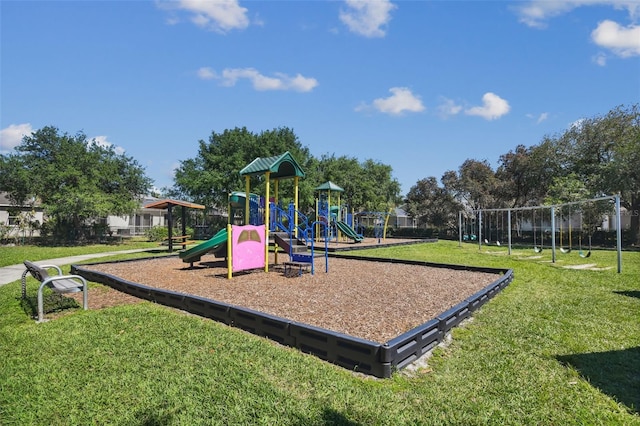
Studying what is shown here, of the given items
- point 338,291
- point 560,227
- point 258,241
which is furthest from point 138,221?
point 560,227

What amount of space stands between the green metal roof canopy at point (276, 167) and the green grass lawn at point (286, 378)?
5618mm

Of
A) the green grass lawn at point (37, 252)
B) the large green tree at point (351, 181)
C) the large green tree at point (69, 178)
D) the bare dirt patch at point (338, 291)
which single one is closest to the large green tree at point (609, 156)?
the large green tree at point (351, 181)

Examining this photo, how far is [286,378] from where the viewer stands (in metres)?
3.34

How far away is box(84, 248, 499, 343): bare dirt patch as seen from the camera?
5.25m

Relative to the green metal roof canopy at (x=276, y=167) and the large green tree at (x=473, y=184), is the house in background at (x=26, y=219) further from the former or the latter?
the large green tree at (x=473, y=184)

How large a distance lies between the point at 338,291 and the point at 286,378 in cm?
410

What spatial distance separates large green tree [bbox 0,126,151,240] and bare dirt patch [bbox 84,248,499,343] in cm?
1459

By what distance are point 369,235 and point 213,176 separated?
16.7 meters

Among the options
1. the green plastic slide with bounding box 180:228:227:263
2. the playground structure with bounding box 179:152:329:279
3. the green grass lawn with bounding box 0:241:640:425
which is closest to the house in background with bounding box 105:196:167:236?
the green plastic slide with bounding box 180:228:227:263

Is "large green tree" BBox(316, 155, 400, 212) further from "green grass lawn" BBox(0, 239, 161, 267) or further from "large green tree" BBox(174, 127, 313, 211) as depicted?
"green grass lawn" BBox(0, 239, 161, 267)

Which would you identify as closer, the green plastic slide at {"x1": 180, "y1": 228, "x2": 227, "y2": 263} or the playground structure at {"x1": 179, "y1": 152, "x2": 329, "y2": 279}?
the playground structure at {"x1": 179, "y1": 152, "x2": 329, "y2": 279}

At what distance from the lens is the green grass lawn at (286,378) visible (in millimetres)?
2791

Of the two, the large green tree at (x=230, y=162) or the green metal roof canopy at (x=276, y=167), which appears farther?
the large green tree at (x=230, y=162)

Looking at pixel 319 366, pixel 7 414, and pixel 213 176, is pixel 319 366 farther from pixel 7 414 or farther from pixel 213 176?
pixel 213 176
